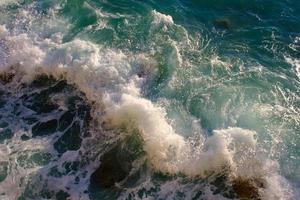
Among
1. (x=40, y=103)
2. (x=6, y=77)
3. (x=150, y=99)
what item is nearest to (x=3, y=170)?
(x=40, y=103)

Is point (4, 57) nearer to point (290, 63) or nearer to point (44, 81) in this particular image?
point (44, 81)

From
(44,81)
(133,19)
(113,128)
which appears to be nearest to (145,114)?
(113,128)

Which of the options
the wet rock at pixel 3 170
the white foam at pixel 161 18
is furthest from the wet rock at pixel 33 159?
the white foam at pixel 161 18

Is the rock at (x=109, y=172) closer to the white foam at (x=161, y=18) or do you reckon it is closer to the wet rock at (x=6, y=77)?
the wet rock at (x=6, y=77)

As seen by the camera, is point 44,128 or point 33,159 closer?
point 33,159

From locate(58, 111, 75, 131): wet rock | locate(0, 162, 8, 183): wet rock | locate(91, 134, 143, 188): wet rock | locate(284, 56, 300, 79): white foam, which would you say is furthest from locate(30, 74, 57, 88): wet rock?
locate(284, 56, 300, 79): white foam

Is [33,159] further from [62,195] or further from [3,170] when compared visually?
[62,195]
